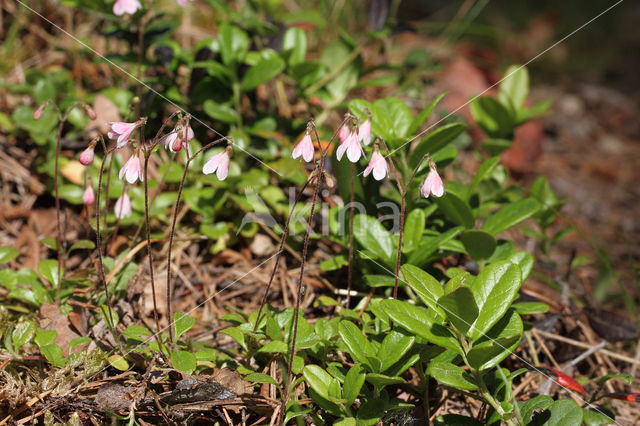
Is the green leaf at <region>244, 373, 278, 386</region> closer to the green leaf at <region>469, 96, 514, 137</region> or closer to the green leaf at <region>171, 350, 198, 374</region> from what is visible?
the green leaf at <region>171, 350, 198, 374</region>

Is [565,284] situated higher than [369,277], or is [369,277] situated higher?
[369,277]

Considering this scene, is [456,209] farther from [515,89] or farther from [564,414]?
[515,89]

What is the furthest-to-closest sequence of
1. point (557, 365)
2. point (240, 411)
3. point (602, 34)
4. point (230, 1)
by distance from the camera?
point (602, 34) → point (230, 1) → point (557, 365) → point (240, 411)

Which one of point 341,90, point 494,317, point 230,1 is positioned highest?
point 230,1

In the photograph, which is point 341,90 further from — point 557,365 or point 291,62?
point 557,365

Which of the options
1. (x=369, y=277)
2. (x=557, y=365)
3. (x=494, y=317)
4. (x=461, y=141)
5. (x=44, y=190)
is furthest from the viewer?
(x=461, y=141)

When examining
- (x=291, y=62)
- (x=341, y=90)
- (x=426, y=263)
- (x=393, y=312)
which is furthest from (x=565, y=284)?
(x=291, y=62)

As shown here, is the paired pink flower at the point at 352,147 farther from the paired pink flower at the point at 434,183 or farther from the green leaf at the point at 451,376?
the green leaf at the point at 451,376

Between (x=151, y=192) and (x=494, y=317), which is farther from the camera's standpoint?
(x=151, y=192)
